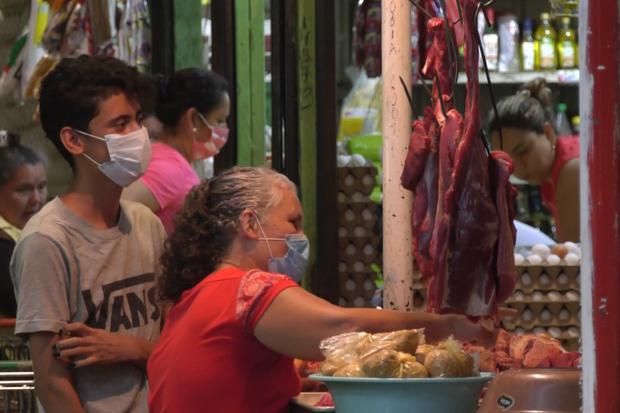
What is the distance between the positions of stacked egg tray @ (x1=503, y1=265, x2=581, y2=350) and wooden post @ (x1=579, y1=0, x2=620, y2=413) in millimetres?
3788

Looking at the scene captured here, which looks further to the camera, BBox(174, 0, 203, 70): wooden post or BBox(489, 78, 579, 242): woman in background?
BBox(174, 0, 203, 70): wooden post

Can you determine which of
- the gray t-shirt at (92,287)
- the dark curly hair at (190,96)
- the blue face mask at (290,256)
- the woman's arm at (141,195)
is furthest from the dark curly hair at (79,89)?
the dark curly hair at (190,96)

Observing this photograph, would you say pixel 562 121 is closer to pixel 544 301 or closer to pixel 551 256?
pixel 551 256

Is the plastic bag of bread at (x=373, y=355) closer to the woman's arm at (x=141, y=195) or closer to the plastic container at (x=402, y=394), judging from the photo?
the plastic container at (x=402, y=394)

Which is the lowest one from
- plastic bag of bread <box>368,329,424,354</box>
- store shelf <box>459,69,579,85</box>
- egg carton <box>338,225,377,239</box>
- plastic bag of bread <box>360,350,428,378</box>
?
egg carton <box>338,225,377,239</box>

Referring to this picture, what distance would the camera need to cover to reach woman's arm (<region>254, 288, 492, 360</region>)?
2.91 metres

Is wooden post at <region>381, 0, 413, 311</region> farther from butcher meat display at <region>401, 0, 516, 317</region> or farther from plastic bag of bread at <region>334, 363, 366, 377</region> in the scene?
plastic bag of bread at <region>334, 363, 366, 377</region>

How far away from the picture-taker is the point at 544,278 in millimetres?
5535

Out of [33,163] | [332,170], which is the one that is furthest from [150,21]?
[332,170]

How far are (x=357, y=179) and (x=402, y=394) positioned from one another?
3573 millimetres

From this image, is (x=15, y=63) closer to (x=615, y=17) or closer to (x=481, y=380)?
(x=481, y=380)

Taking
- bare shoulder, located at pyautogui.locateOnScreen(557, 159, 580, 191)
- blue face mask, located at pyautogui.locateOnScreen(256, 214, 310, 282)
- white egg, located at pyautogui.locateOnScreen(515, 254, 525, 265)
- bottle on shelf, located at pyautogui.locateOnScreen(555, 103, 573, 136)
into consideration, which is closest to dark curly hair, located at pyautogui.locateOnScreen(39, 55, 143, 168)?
blue face mask, located at pyautogui.locateOnScreen(256, 214, 310, 282)

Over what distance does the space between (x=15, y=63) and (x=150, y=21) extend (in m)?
0.83

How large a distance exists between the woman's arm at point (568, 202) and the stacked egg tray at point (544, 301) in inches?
44.6
